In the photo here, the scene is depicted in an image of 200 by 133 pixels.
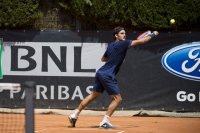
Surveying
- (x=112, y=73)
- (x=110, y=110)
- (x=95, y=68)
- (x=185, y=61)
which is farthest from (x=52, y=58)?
(x=110, y=110)

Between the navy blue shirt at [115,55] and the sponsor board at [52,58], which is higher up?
the navy blue shirt at [115,55]

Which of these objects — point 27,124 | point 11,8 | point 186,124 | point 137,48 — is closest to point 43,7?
point 11,8

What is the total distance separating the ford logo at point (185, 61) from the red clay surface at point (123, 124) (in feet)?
3.65

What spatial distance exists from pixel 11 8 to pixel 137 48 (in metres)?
3.47

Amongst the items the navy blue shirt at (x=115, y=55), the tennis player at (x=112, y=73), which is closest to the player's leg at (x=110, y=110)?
the tennis player at (x=112, y=73)

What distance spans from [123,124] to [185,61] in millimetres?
2790

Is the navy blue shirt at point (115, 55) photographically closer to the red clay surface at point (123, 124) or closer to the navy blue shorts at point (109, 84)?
the navy blue shorts at point (109, 84)

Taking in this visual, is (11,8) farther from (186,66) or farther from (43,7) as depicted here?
(186,66)

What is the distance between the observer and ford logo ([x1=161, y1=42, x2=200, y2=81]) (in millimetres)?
13719

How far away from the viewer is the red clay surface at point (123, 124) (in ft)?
33.9

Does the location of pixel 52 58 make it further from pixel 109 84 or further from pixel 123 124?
pixel 109 84

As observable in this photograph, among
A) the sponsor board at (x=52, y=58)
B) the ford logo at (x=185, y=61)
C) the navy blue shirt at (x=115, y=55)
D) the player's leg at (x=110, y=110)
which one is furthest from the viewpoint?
the sponsor board at (x=52, y=58)

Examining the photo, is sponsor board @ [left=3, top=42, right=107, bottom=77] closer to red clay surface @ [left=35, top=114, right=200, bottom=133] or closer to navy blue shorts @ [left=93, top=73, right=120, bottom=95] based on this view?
red clay surface @ [left=35, top=114, right=200, bottom=133]

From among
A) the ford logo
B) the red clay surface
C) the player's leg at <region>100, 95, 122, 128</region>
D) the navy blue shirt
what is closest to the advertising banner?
the ford logo
